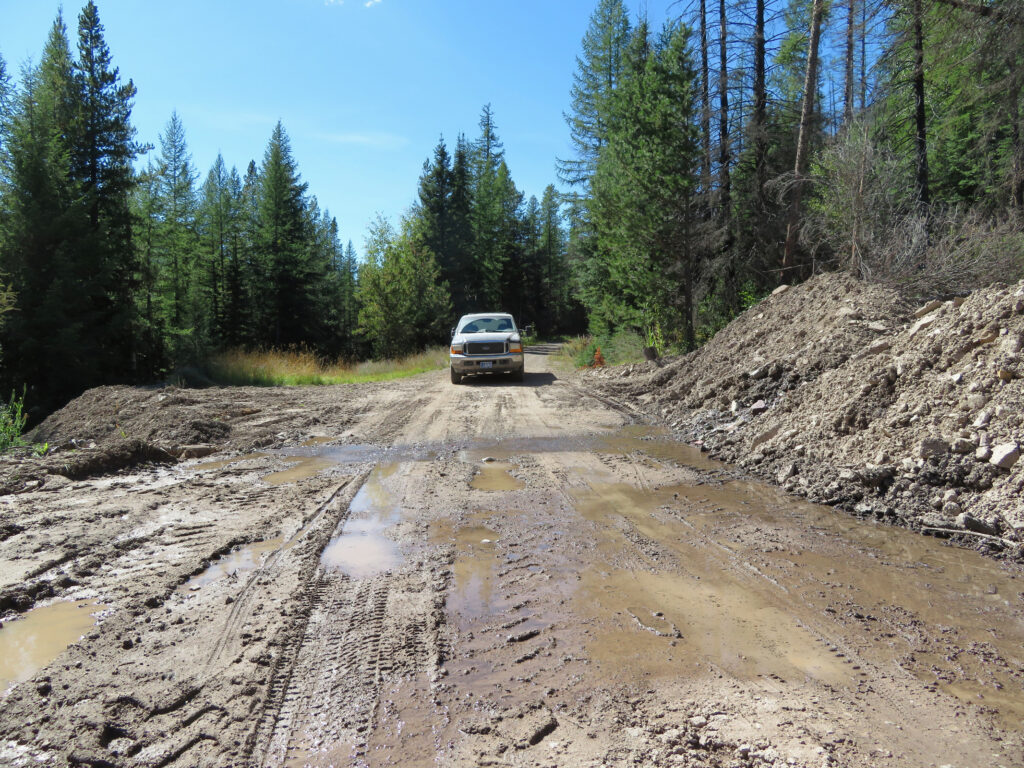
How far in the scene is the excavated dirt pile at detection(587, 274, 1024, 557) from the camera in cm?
522

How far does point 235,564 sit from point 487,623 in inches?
85.9

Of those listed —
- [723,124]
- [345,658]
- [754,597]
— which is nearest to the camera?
[345,658]

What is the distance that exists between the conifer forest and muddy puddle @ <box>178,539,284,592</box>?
33.9 ft

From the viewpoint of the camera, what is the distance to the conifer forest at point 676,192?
10.9 meters

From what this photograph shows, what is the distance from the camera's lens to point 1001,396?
5598 millimetres

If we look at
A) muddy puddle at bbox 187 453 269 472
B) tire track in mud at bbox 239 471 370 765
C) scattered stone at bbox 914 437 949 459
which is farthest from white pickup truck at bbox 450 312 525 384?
scattered stone at bbox 914 437 949 459

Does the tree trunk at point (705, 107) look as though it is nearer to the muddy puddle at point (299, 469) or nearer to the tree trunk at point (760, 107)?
the tree trunk at point (760, 107)

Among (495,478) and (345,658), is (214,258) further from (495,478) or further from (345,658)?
(345,658)

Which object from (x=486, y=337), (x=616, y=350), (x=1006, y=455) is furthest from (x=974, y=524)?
(x=616, y=350)

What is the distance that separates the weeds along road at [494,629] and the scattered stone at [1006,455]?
1.07 metres

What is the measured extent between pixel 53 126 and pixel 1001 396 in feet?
107

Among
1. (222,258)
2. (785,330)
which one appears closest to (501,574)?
(785,330)

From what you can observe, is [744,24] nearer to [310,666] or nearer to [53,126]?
[310,666]

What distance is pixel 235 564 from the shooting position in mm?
4566
